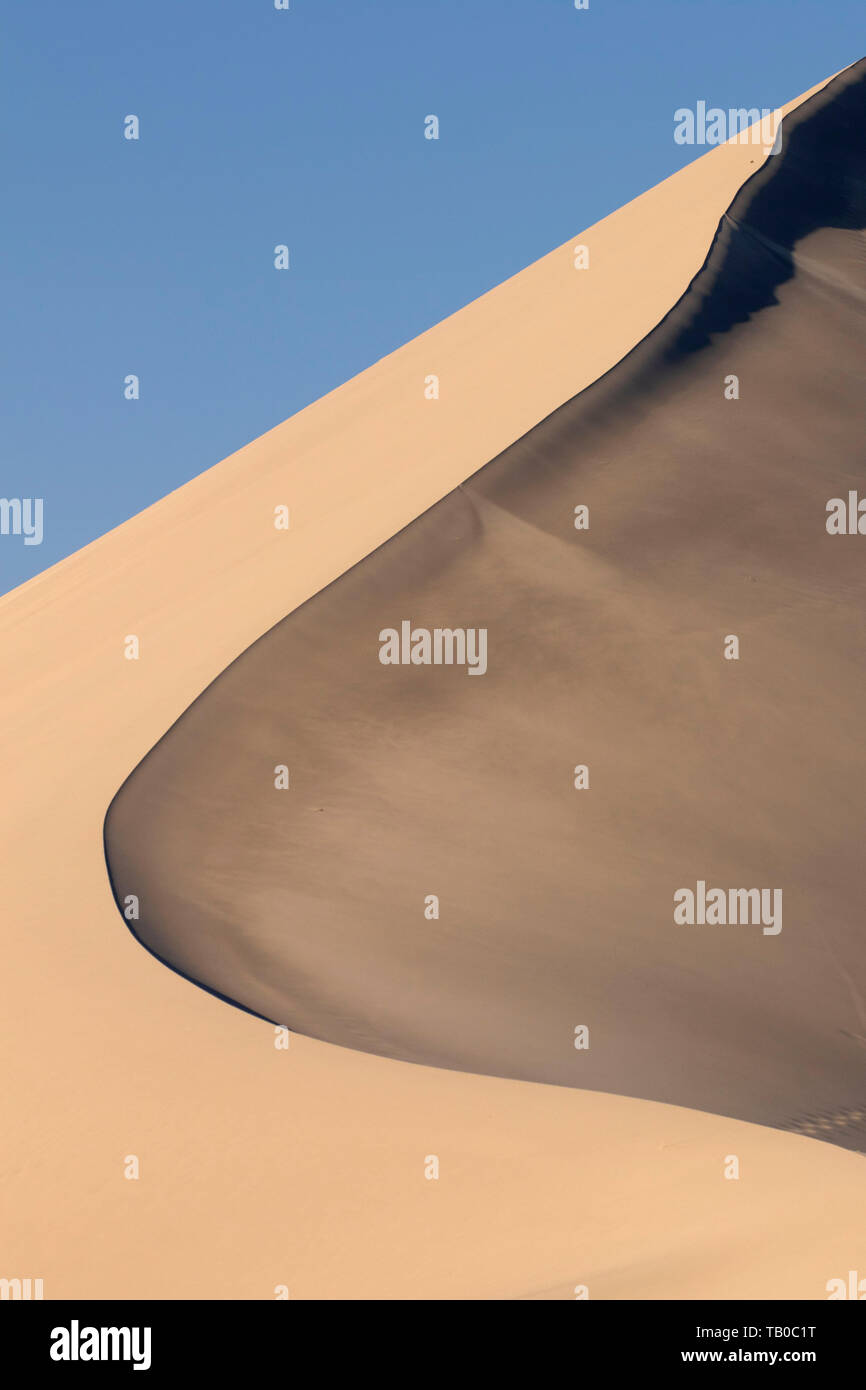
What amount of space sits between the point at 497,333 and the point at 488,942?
11237mm

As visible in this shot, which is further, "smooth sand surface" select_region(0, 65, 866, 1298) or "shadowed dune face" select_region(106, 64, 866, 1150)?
"shadowed dune face" select_region(106, 64, 866, 1150)

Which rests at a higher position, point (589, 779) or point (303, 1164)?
point (589, 779)

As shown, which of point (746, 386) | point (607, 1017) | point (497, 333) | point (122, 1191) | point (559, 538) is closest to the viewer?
point (122, 1191)

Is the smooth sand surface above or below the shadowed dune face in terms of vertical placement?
below

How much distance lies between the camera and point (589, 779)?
332 inches

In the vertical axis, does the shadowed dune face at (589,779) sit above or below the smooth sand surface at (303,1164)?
above

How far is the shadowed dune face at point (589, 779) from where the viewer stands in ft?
20.8

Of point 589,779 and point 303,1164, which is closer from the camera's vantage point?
point 303,1164

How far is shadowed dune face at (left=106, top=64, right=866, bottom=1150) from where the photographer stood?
6344 mm

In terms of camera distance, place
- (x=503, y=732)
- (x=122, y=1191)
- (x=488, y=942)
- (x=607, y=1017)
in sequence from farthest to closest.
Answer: (x=503, y=732) → (x=488, y=942) → (x=607, y=1017) → (x=122, y=1191)

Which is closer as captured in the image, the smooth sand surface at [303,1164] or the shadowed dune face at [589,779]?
the smooth sand surface at [303,1164]
